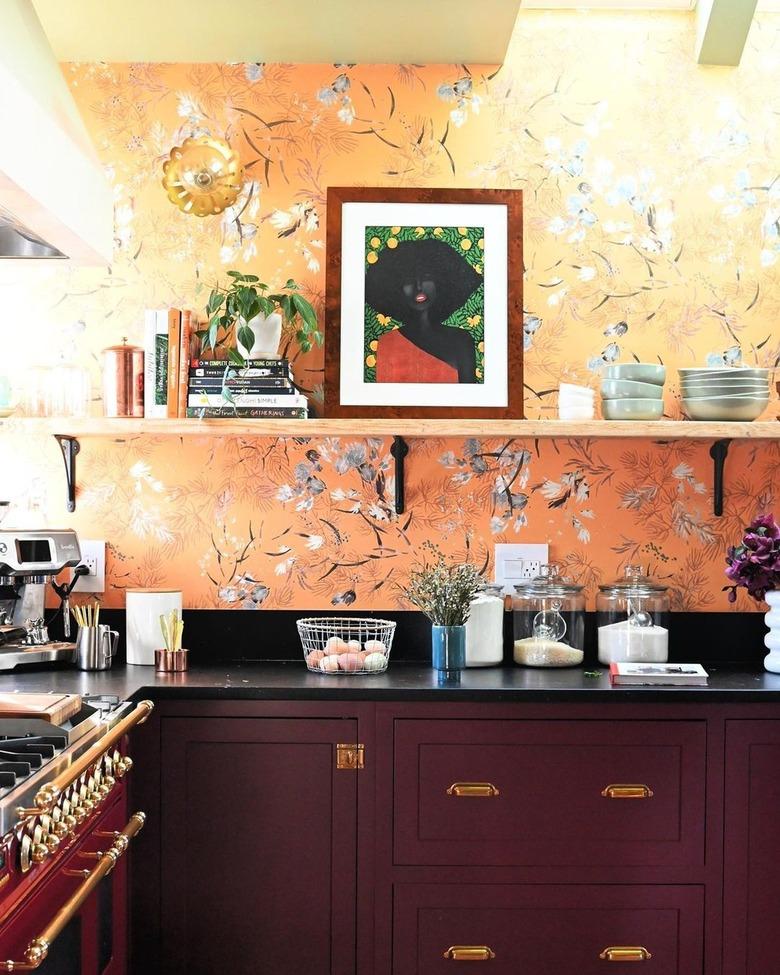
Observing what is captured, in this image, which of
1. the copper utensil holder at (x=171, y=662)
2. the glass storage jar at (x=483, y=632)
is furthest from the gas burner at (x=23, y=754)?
the glass storage jar at (x=483, y=632)

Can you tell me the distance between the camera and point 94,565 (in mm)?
3074

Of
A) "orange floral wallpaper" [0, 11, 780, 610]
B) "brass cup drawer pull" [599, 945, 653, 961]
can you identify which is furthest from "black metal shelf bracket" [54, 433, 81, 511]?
"brass cup drawer pull" [599, 945, 653, 961]

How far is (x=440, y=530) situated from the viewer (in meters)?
3.08

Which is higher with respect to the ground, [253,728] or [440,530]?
[440,530]

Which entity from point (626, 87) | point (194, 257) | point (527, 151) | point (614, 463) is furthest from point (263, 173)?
point (614, 463)

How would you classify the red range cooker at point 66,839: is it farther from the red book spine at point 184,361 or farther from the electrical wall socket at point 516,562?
the electrical wall socket at point 516,562

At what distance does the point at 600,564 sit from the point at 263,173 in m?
1.44

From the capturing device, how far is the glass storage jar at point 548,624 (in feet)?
9.42

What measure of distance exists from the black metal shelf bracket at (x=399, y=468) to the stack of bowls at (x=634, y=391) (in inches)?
22.1

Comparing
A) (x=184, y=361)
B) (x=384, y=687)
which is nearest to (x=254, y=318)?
(x=184, y=361)

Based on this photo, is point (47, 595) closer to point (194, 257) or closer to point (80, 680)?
point (80, 680)

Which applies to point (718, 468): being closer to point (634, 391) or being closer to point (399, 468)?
point (634, 391)

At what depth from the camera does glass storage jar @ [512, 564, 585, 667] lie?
2.87m

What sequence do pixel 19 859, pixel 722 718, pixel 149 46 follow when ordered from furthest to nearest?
pixel 149 46
pixel 722 718
pixel 19 859
